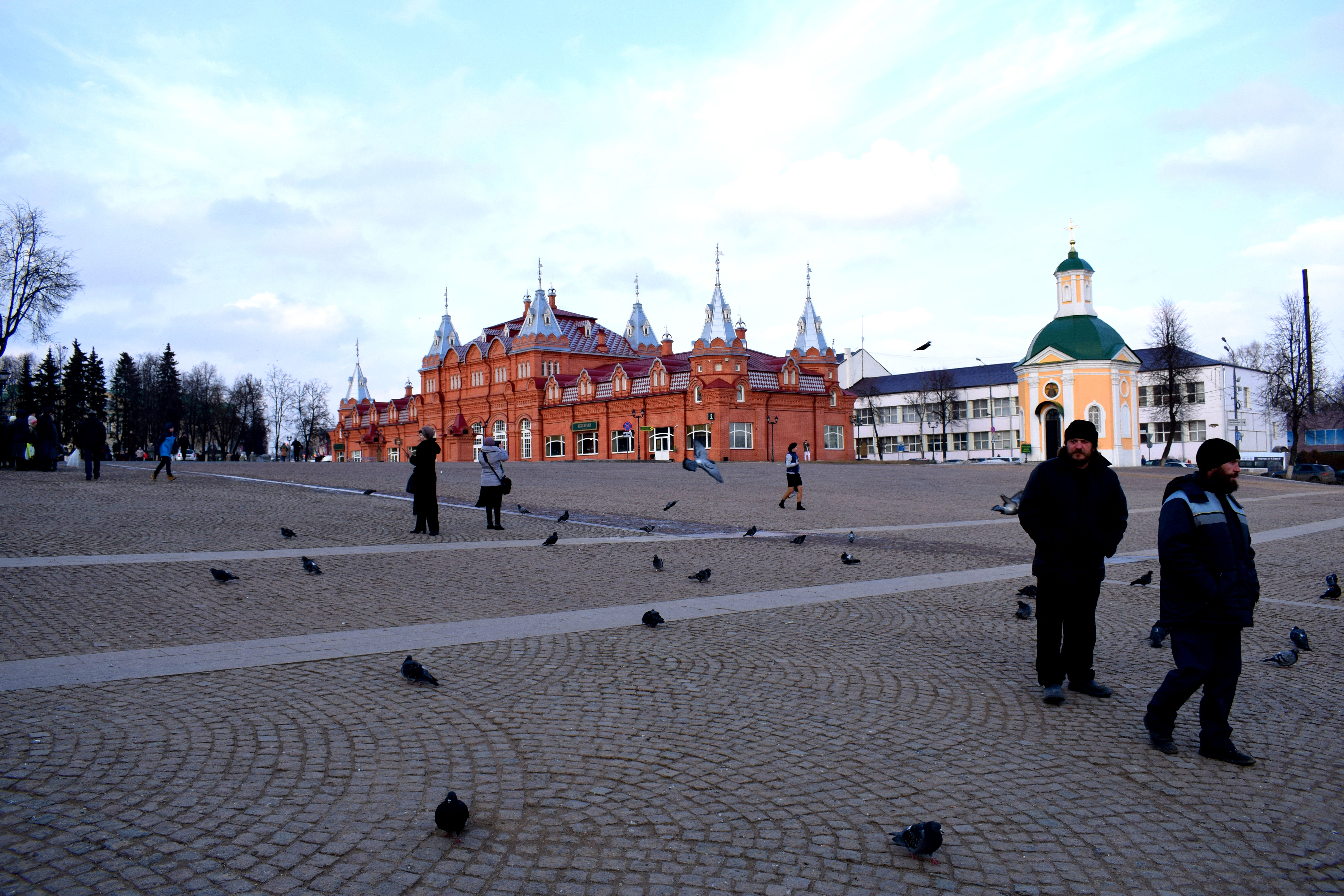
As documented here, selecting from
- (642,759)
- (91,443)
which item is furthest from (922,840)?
(91,443)

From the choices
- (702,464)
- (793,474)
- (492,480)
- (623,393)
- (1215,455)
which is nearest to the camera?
(1215,455)

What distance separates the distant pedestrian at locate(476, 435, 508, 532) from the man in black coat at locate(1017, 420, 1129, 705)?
36.3 ft

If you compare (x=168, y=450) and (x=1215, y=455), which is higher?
(x=168, y=450)

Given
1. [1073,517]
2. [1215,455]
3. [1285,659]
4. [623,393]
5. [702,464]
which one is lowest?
[1285,659]

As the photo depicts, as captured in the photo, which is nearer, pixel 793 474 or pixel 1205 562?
pixel 1205 562

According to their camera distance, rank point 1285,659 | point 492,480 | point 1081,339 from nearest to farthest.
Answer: point 1285,659 → point 492,480 → point 1081,339

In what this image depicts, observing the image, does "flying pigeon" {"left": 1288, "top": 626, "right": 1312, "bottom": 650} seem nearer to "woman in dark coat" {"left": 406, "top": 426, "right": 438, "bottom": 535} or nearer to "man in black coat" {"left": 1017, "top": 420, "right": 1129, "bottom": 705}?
"man in black coat" {"left": 1017, "top": 420, "right": 1129, "bottom": 705}

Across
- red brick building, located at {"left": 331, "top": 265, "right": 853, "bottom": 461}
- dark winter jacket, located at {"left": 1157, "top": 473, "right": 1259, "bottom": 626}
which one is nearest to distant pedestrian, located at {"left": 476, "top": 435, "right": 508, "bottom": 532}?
dark winter jacket, located at {"left": 1157, "top": 473, "right": 1259, "bottom": 626}

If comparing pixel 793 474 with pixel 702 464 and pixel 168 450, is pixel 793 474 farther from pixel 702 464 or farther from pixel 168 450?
pixel 168 450

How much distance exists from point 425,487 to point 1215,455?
12289mm

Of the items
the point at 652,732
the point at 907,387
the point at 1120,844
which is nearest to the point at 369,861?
the point at 652,732

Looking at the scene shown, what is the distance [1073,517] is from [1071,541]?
16cm

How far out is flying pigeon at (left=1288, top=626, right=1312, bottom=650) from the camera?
7977 millimetres

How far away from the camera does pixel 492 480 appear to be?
54.1 ft
